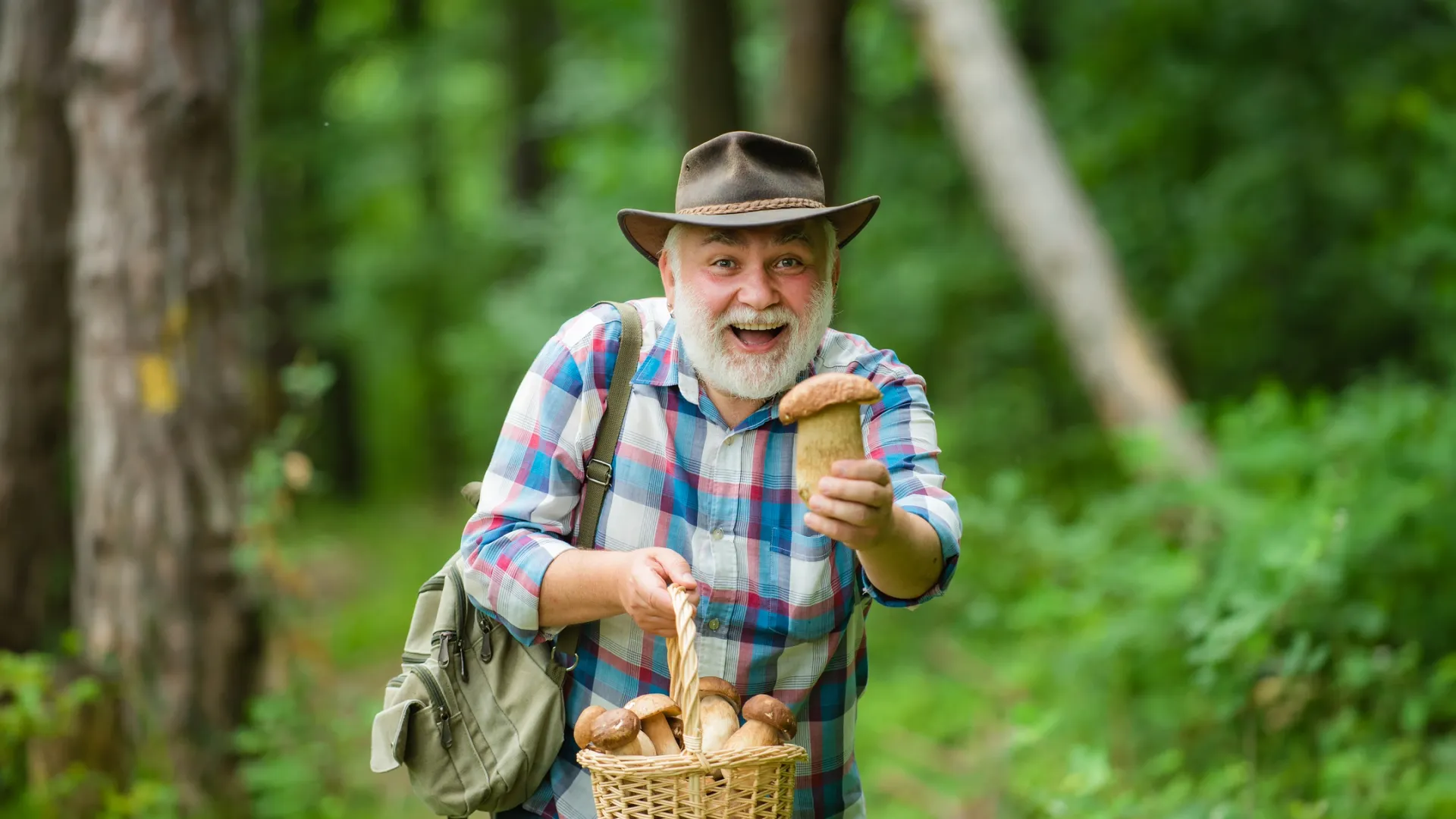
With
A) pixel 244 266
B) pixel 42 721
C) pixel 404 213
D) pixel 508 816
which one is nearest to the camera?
pixel 508 816

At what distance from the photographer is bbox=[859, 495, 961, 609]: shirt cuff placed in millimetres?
2139

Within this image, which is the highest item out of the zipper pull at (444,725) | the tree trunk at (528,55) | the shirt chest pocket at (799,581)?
the tree trunk at (528,55)

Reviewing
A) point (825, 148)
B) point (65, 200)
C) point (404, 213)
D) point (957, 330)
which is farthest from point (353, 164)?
point (825, 148)

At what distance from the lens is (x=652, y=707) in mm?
2115

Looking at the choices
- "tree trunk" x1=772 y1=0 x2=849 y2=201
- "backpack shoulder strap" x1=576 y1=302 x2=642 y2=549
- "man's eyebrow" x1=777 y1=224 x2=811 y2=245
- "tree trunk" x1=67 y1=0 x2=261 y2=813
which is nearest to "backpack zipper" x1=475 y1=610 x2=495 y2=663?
"backpack shoulder strap" x1=576 y1=302 x2=642 y2=549

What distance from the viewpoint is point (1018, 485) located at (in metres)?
5.96

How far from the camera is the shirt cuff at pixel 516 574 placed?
2.18 meters

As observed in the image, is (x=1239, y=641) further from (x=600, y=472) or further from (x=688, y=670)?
(x=688, y=670)

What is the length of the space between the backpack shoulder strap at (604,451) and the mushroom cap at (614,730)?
37 centimetres

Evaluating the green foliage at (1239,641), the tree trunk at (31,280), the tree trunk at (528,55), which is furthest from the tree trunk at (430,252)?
the green foliage at (1239,641)

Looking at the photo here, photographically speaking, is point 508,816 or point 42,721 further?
point 42,721

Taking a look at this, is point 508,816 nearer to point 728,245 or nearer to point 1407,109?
point 728,245

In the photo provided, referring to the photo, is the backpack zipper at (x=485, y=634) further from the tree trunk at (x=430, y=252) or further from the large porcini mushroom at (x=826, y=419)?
the tree trunk at (x=430, y=252)

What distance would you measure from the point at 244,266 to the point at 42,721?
6.56ft
